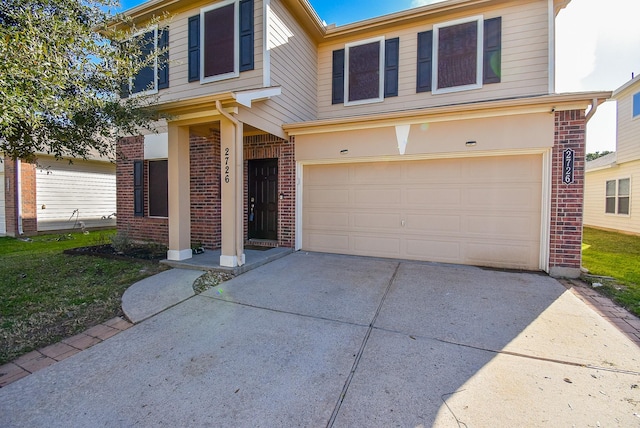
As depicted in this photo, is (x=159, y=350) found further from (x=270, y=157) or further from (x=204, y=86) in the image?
(x=204, y=86)

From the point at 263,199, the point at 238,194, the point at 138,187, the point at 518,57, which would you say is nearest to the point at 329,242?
the point at 263,199

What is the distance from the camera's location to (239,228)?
527cm

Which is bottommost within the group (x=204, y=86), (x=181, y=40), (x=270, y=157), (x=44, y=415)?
(x=44, y=415)

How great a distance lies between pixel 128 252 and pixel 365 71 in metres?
7.33

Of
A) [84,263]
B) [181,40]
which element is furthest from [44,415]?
[181,40]

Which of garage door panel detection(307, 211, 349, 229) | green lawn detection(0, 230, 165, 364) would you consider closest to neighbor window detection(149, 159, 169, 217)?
green lawn detection(0, 230, 165, 364)

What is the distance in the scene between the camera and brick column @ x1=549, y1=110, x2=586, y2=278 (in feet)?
16.4

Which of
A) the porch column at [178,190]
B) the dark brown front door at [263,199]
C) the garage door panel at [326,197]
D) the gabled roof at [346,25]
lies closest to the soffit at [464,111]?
the dark brown front door at [263,199]

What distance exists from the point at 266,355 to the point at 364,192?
4530mm

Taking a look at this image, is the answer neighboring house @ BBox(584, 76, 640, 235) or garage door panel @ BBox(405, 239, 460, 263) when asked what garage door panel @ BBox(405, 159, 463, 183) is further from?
neighboring house @ BBox(584, 76, 640, 235)

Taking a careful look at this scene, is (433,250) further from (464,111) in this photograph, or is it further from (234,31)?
(234,31)

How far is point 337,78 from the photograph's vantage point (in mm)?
8070

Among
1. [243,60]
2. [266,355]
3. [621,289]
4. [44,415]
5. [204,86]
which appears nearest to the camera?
[44,415]

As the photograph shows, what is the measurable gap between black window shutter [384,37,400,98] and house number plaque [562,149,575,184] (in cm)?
386
